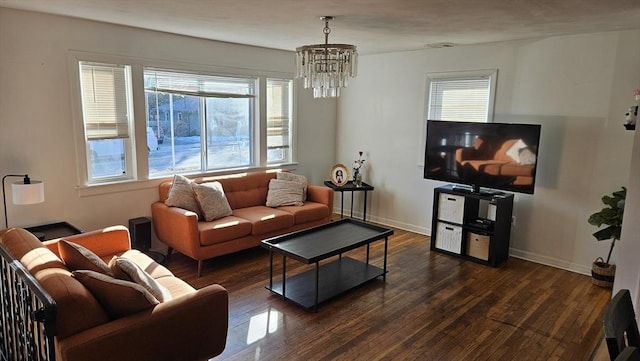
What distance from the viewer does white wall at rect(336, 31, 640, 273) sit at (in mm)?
4059

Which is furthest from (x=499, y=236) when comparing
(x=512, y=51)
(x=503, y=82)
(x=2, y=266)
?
(x=2, y=266)

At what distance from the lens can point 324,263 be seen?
4.41m

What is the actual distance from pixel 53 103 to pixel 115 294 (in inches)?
94.9

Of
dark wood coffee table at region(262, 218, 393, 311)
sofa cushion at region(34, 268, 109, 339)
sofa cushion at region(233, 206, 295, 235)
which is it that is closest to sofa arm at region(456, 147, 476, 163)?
dark wood coffee table at region(262, 218, 393, 311)

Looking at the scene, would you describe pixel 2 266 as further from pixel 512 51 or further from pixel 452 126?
pixel 512 51

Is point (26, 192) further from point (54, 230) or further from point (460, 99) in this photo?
point (460, 99)

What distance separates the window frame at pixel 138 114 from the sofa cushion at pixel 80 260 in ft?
Answer: 5.43

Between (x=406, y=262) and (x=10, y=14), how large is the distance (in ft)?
13.9

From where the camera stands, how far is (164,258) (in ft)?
14.1

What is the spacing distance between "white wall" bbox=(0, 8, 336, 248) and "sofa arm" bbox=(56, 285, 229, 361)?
230cm

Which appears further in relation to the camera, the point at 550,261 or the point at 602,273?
the point at 550,261

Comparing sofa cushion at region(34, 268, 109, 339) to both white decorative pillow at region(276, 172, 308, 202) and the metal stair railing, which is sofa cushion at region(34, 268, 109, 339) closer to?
the metal stair railing

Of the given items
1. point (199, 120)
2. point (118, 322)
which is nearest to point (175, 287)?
point (118, 322)

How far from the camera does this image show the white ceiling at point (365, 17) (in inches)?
116
